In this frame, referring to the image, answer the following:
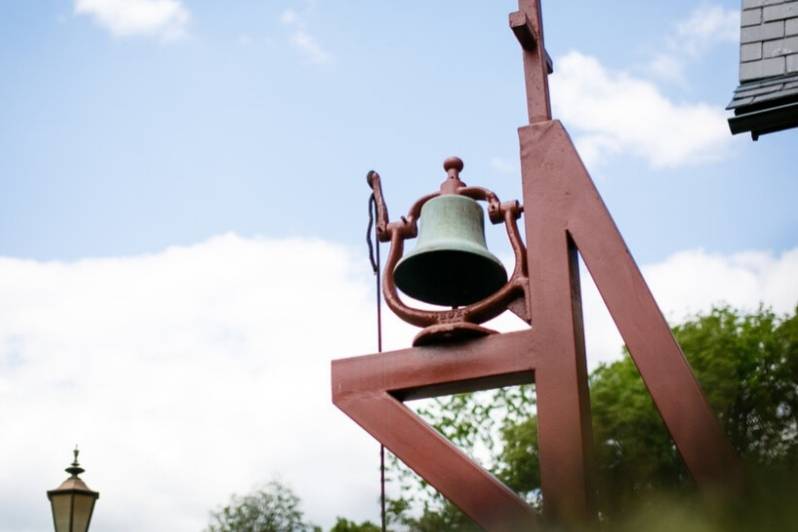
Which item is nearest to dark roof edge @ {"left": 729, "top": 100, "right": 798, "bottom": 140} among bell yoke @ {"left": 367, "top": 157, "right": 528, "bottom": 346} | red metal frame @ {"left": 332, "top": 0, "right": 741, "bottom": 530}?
red metal frame @ {"left": 332, "top": 0, "right": 741, "bottom": 530}

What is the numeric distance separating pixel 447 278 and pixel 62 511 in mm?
3143

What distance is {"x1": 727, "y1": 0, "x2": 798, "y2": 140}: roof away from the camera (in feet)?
22.6

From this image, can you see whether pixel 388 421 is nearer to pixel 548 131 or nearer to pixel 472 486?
pixel 472 486

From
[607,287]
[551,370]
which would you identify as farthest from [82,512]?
[607,287]

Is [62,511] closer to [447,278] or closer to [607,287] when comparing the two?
[447,278]

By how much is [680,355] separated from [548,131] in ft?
4.82

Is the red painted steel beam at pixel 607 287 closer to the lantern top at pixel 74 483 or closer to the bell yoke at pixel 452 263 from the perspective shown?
the bell yoke at pixel 452 263

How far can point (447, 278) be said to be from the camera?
6.51 m

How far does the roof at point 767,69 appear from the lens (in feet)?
22.6

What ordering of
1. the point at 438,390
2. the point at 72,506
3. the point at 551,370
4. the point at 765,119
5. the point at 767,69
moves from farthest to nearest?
the point at 72,506, the point at 767,69, the point at 765,119, the point at 438,390, the point at 551,370

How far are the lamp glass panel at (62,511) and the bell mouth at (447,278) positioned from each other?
2.86 m

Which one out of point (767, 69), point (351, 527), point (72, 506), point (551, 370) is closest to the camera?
point (551, 370)

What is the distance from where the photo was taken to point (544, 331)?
18.8 feet

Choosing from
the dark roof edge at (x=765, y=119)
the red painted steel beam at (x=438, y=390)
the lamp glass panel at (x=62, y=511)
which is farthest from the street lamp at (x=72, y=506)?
the dark roof edge at (x=765, y=119)
